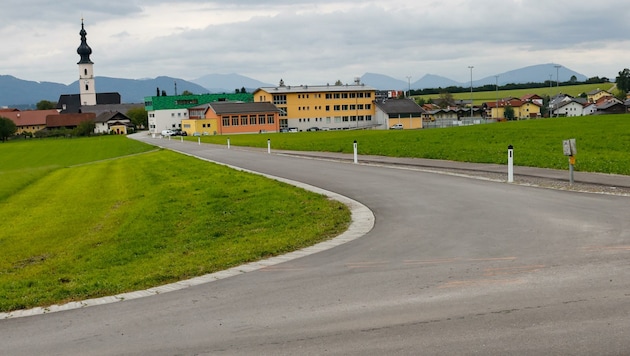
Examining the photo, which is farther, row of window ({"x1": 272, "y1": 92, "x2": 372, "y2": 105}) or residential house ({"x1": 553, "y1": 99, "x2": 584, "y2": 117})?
residential house ({"x1": 553, "y1": 99, "x2": 584, "y2": 117})

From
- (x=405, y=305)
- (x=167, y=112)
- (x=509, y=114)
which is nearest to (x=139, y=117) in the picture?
(x=167, y=112)

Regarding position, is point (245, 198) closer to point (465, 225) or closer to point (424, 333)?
point (465, 225)

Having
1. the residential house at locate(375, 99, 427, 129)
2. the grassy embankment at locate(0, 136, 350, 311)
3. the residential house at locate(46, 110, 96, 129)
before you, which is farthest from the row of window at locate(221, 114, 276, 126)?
the grassy embankment at locate(0, 136, 350, 311)

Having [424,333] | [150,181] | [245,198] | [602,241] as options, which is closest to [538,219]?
[602,241]

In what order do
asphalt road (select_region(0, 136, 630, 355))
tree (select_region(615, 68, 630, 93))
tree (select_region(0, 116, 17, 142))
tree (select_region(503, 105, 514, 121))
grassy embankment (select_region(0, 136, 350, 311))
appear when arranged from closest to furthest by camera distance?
asphalt road (select_region(0, 136, 630, 355)) < grassy embankment (select_region(0, 136, 350, 311)) < tree (select_region(0, 116, 17, 142)) < tree (select_region(503, 105, 514, 121)) < tree (select_region(615, 68, 630, 93))

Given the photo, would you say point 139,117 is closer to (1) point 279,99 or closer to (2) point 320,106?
(1) point 279,99

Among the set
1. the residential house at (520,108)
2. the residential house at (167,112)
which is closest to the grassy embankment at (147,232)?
the residential house at (167,112)

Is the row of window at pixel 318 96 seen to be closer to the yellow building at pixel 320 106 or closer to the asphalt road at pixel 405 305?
the yellow building at pixel 320 106

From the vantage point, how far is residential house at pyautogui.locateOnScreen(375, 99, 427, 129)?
117188mm

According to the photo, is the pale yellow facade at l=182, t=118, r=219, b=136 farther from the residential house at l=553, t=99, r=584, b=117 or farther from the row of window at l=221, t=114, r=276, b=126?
the residential house at l=553, t=99, r=584, b=117

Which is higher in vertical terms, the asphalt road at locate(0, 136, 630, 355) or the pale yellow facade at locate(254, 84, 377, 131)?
the pale yellow facade at locate(254, 84, 377, 131)

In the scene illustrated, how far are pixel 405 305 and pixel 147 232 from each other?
9.51 m

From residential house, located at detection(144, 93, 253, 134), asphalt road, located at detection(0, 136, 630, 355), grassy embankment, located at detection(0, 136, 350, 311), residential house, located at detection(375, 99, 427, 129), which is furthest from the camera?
residential house, located at detection(144, 93, 253, 134)

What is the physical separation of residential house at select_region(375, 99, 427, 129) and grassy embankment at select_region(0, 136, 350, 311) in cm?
9334
